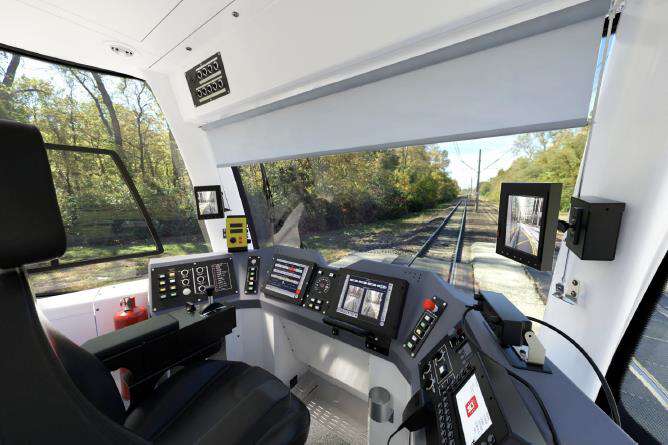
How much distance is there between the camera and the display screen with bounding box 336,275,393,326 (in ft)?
4.49

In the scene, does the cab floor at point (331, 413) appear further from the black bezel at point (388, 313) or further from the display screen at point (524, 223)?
the display screen at point (524, 223)

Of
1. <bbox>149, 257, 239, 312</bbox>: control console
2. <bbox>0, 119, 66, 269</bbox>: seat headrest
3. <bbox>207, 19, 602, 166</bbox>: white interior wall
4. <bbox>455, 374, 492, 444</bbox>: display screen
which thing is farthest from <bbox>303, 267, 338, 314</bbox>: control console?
<bbox>0, 119, 66, 269</bbox>: seat headrest

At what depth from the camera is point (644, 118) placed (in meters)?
0.75

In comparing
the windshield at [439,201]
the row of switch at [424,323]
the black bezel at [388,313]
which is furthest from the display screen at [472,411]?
the windshield at [439,201]

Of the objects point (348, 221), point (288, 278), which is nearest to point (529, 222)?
point (348, 221)

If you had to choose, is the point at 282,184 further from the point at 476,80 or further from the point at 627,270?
the point at 627,270

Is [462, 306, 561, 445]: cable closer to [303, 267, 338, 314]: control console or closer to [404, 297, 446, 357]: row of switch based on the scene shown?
[404, 297, 446, 357]: row of switch

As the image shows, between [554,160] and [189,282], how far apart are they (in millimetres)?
2345

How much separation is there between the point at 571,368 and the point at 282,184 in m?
2.20

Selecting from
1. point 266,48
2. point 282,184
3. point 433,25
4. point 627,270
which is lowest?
point 627,270

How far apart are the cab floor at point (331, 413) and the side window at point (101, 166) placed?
1.85 m

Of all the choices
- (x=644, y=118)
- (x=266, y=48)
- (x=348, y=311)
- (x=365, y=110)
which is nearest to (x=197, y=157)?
(x=266, y=48)

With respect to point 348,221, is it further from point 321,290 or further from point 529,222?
point 529,222

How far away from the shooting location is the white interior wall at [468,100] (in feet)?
2.85
